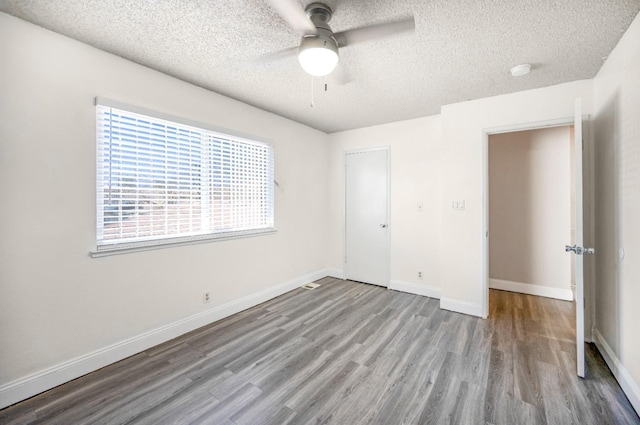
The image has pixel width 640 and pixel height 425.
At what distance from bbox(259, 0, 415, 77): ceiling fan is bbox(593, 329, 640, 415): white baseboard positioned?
103 inches

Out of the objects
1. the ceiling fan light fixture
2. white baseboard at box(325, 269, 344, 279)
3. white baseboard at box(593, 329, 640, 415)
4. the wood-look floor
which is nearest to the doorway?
white baseboard at box(593, 329, 640, 415)

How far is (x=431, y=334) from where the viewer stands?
2.70 meters

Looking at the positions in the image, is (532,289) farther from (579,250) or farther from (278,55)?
(278,55)

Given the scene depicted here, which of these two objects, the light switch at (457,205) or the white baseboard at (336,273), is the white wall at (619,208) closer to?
the light switch at (457,205)

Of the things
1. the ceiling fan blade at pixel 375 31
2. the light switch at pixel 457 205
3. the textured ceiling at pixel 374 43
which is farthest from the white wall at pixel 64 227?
the light switch at pixel 457 205

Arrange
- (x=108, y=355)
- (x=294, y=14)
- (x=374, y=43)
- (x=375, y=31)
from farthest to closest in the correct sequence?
(x=108, y=355) < (x=374, y=43) < (x=375, y=31) < (x=294, y=14)

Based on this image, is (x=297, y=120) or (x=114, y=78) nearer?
(x=114, y=78)

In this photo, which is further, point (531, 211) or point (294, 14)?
point (531, 211)

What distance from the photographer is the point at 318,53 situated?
5.26 ft

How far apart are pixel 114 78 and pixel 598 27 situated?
360cm

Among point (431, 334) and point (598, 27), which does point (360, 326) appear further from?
point (598, 27)

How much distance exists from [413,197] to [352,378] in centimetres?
262

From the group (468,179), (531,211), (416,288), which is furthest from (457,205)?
(531,211)

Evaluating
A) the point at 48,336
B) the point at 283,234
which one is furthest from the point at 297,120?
the point at 48,336
